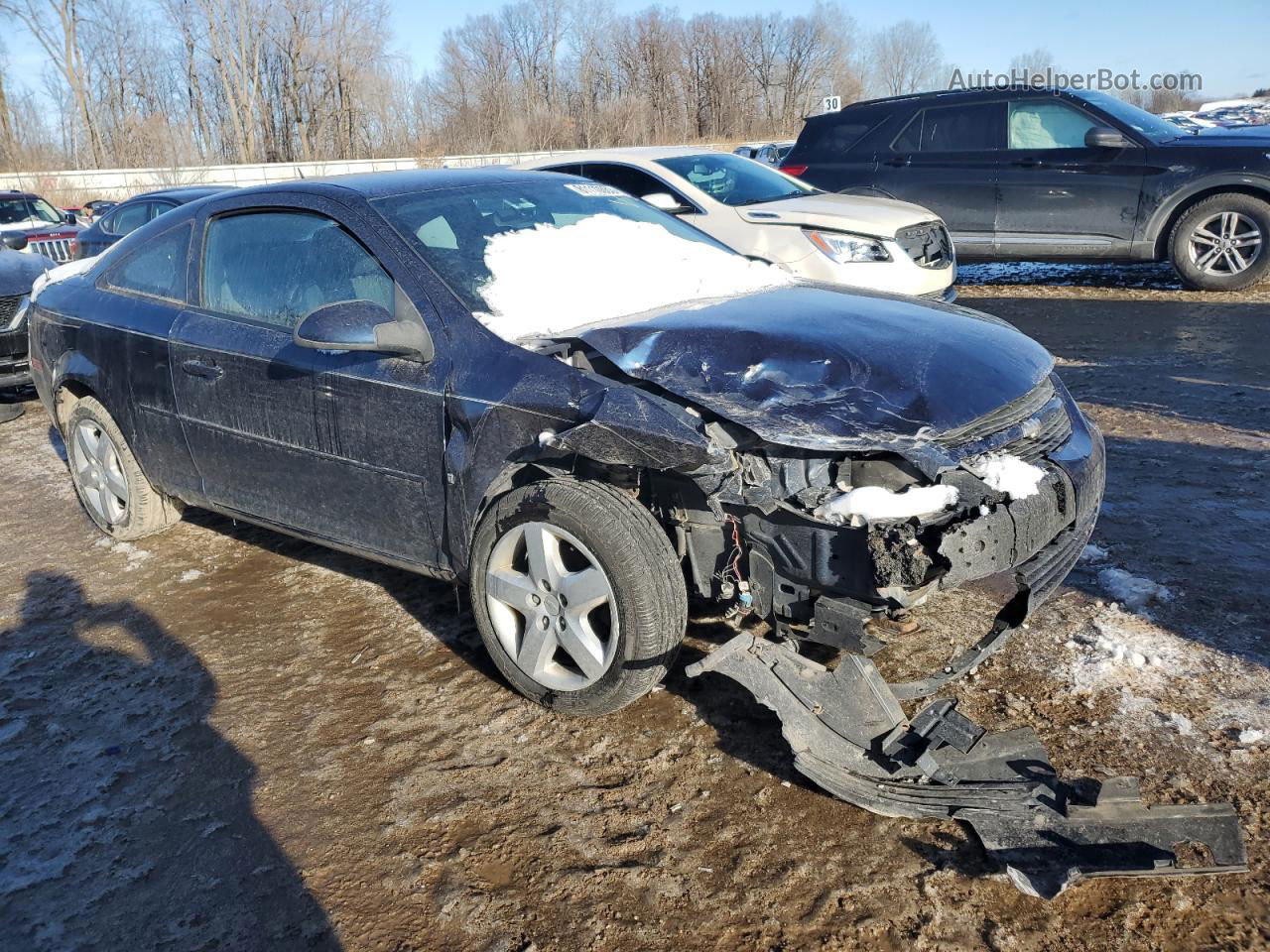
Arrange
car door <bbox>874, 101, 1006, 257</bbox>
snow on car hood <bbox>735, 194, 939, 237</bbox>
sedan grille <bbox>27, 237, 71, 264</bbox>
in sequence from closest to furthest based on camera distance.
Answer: snow on car hood <bbox>735, 194, 939, 237</bbox>, car door <bbox>874, 101, 1006, 257</bbox>, sedan grille <bbox>27, 237, 71, 264</bbox>

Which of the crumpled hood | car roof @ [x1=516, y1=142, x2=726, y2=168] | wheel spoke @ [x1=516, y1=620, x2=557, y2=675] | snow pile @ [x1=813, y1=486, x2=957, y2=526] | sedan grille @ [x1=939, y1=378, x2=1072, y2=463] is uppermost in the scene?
car roof @ [x1=516, y1=142, x2=726, y2=168]

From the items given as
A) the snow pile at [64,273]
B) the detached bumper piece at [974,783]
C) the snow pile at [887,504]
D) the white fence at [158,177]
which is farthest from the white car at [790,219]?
the white fence at [158,177]

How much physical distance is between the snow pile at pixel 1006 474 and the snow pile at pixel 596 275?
1.33 meters

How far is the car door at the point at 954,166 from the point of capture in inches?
399

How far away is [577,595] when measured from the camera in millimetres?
3051

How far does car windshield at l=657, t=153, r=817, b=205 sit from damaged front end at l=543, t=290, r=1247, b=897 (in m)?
5.54

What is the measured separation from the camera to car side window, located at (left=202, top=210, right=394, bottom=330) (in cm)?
363

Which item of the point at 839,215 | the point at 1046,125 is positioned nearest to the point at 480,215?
the point at 839,215

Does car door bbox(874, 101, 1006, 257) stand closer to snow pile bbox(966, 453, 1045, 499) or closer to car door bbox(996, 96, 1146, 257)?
car door bbox(996, 96, 1146, 257)

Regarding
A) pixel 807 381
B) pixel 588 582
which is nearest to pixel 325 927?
pixel 588 582

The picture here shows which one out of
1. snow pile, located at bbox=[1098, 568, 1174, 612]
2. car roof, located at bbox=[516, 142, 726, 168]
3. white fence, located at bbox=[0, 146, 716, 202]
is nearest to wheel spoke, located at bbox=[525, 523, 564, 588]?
snow pile, located at bbox=[1098, 568, 1174, 612]

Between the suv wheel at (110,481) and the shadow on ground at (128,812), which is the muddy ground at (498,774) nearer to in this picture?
the shadow on ground at (128,812)

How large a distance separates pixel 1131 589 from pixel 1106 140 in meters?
7.04

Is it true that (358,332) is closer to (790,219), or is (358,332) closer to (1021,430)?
(1021,430)
